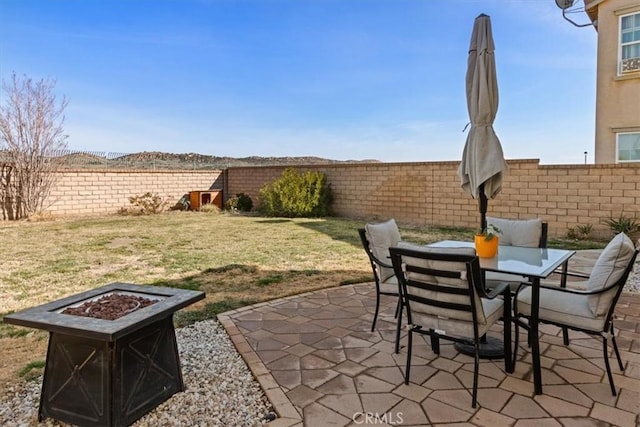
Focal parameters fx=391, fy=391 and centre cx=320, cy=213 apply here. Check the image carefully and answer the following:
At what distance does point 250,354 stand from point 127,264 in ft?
13.3

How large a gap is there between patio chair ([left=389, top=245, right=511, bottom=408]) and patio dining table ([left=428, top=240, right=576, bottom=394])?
147 mm

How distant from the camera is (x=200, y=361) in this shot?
2.83 m

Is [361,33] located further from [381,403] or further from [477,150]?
[381,403]

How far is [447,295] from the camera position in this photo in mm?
2227

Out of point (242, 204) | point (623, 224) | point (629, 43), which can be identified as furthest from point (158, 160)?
point (629, 43)

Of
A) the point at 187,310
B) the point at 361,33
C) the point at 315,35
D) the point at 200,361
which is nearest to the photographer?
the point at 200,361

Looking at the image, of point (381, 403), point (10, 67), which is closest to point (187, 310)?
point (381, 403)

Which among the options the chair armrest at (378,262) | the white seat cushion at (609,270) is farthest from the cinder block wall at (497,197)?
the white seat cushion at (609,270)

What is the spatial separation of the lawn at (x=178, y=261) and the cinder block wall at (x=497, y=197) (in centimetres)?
97

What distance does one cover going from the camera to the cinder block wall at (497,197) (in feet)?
25.7

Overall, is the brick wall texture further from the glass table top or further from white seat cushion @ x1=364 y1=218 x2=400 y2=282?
white seat cushion @ x1=364 y1=218 x2=400 y2=282

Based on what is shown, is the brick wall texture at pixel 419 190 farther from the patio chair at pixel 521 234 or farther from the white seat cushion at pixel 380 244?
the white seat cushion at pixel 380 244

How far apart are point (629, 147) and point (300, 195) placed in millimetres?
8666

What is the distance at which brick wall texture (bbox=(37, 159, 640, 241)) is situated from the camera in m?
7.95
